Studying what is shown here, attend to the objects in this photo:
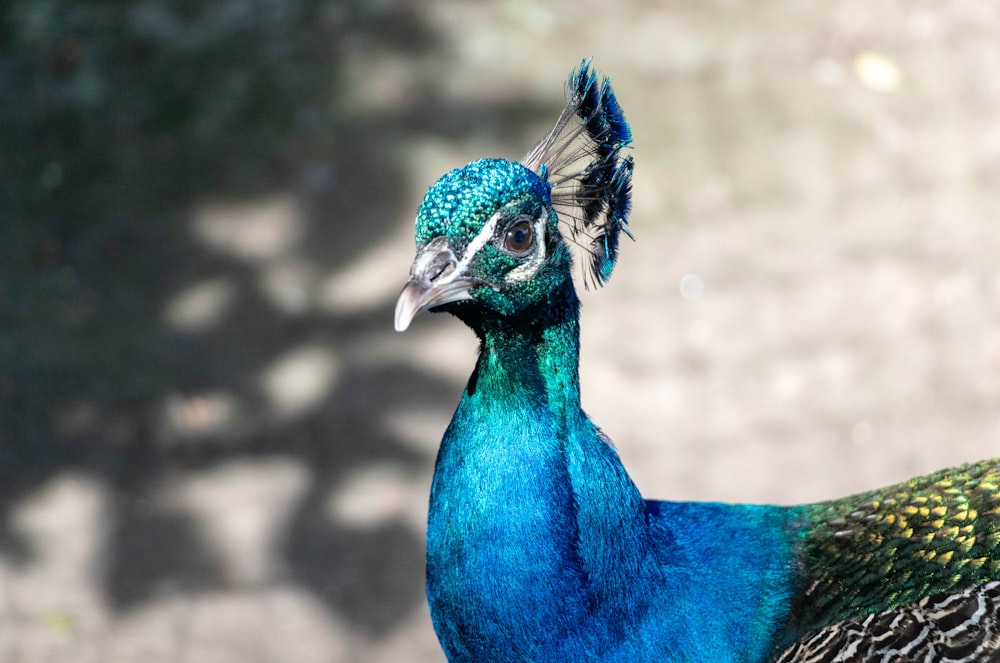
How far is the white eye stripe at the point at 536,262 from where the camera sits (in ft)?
5.88

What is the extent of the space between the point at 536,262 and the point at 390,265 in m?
1.89

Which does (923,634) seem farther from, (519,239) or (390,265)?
(390,265)

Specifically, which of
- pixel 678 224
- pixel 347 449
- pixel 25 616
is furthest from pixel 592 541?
pixel 25 616

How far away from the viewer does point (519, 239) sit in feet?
5.87

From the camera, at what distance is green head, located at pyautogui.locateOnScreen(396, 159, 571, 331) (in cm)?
173

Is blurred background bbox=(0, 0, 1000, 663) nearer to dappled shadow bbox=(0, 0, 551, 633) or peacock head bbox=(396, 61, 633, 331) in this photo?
dappled shadow bbox=(0, 0, 551, 633)

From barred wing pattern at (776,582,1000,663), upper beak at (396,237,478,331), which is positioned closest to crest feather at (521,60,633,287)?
upper beak at (396,237,478,331)

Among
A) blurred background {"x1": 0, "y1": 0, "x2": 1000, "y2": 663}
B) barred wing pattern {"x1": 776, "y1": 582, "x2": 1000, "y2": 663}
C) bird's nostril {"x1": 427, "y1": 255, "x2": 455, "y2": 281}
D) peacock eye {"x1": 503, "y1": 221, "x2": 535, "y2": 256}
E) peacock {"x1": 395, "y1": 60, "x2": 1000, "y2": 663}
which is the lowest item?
barred wing pattern {"x1": 776, "y1": 582, "x2": 1000, "y2": 663}

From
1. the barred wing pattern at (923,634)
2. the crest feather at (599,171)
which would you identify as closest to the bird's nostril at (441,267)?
the crest feather at (599,171)

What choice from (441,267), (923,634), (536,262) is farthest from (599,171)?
(923,634)

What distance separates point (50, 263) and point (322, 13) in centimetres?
129

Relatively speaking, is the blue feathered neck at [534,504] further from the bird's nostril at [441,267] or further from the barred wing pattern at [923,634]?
the barred wing pattern at [923,634]

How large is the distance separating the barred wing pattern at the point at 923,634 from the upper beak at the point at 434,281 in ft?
3.23

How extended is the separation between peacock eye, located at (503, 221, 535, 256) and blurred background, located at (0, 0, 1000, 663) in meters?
1.84
